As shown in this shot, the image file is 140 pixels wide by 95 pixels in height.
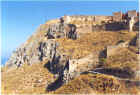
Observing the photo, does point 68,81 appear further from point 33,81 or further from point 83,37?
point 83,37

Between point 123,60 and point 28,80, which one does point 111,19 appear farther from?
point 28,80

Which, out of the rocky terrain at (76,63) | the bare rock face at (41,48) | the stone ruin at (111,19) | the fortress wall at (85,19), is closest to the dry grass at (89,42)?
the rocky terrain at (76,63)

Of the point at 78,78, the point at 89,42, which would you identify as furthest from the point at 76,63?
the point at 89,42

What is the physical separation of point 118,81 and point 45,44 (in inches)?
744

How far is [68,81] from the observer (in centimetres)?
2759

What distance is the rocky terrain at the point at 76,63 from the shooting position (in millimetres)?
24516

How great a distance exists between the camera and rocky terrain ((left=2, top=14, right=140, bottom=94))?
80.4ft

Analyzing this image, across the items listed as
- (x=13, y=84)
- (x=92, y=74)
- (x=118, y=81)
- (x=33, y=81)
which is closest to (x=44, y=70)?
(x=33, y=81)

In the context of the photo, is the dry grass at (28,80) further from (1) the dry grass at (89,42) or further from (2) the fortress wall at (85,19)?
(2) the fortress wall at (85,19)

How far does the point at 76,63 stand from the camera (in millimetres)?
29078

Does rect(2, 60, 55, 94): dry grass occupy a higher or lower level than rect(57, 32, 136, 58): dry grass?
lower

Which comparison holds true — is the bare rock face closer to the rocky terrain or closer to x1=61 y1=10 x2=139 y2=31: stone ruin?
the rocky terrain

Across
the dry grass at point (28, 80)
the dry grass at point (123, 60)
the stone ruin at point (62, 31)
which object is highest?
the stone ruin at point (62, 31)

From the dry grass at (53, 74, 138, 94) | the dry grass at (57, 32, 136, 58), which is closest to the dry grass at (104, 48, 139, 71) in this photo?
the dry grass at (53, 74, 138, 94)
